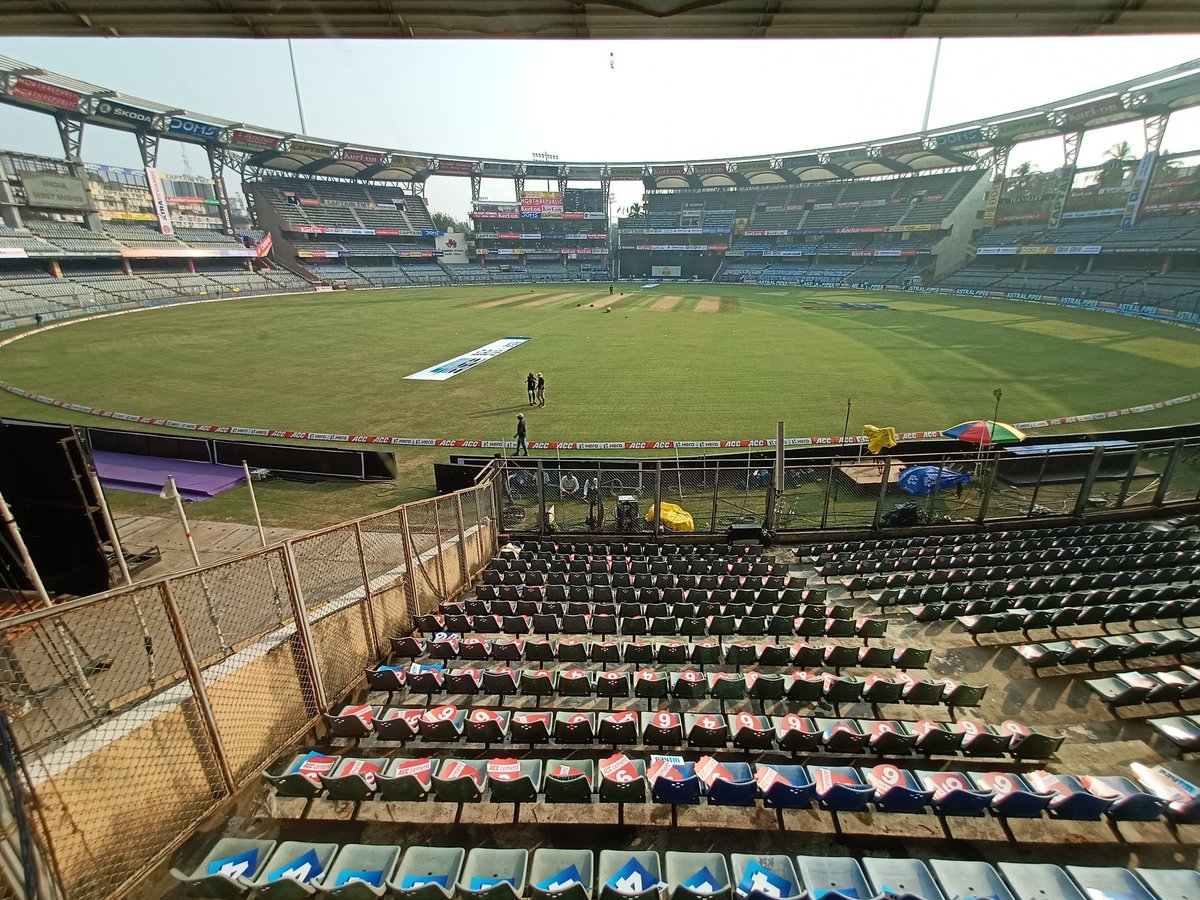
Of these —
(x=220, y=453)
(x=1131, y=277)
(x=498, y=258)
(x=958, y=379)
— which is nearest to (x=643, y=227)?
(x=498, y=258)

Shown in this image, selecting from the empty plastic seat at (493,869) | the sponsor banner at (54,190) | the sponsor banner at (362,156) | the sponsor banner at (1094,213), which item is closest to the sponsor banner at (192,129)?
the sponsor banner at (54,190)

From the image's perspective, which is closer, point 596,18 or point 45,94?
point 596,18

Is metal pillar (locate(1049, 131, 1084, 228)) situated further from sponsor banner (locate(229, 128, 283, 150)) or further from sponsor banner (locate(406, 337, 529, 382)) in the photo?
sponsor banner (locate(229, 128, 283, 150))

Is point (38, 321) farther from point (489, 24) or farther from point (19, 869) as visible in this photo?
point (19, 869)

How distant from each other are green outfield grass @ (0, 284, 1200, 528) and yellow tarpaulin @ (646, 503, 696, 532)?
652cm

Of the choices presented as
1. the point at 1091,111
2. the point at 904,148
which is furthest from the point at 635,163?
the point at 1091,111

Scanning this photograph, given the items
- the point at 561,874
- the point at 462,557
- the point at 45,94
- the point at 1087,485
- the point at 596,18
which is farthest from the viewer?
the point at 45,94

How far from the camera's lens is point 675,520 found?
14297 millimetres

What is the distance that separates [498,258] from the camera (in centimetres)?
10631

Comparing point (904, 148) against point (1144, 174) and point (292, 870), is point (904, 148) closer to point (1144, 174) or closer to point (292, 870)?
point (1144, 174)

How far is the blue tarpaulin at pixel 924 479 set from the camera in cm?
1608

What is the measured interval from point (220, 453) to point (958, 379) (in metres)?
34.7

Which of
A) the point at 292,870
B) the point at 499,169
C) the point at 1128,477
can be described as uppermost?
the point at 499,169

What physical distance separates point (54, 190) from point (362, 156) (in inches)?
1675
